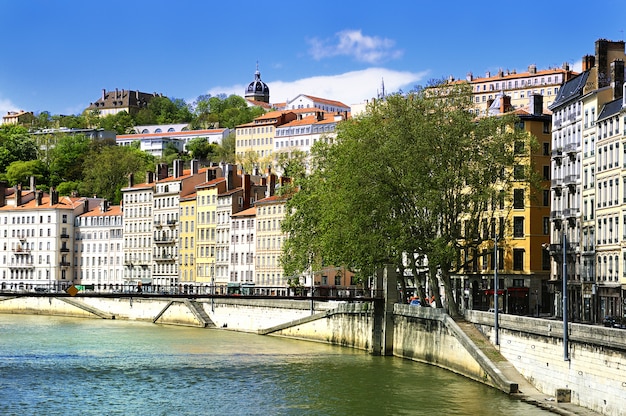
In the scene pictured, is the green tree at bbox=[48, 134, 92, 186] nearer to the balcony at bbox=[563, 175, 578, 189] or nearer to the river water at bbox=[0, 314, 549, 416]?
the river water at bbox=[0, 314, 549, 416]

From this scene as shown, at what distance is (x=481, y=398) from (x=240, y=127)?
14776cm

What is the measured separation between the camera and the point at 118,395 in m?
51.5

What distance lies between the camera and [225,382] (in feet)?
182

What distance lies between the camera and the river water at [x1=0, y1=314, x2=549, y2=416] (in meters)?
47.4

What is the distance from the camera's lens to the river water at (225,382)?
4741cm

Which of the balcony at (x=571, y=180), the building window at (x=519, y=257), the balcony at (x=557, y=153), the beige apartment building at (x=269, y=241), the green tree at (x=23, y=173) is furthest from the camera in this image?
the green tree at (x=23, y=173)

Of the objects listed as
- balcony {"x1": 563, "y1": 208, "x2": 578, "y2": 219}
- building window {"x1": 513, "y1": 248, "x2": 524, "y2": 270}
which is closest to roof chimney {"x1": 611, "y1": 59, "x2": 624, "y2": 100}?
balcony {"x1": 563, "y1": 208, "x2": 578, "y2": 219}

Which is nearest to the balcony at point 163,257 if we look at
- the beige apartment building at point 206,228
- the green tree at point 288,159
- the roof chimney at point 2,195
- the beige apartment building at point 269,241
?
the beige apartment building at point 206,228

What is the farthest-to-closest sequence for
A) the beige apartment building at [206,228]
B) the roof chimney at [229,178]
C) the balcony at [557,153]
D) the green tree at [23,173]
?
the green tree at [23,173] < the roof chimney at [229,178] < the beige apartment building at [206,228] < the balcony at [557,153]

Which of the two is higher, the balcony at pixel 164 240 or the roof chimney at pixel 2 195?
the roof chimney at pixel 2 195

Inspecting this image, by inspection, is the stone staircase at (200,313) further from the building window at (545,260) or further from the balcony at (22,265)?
the balcony at (22,265)

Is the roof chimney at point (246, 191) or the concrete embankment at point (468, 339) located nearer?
the concrete embankment at point (468, 339)

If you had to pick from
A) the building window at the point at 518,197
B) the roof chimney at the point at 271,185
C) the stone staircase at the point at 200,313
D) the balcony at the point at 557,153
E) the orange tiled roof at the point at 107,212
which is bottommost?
the stone staircase at the point at 200,313

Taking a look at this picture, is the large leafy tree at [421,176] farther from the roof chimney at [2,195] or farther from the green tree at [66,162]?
the green tree at [66,162]
